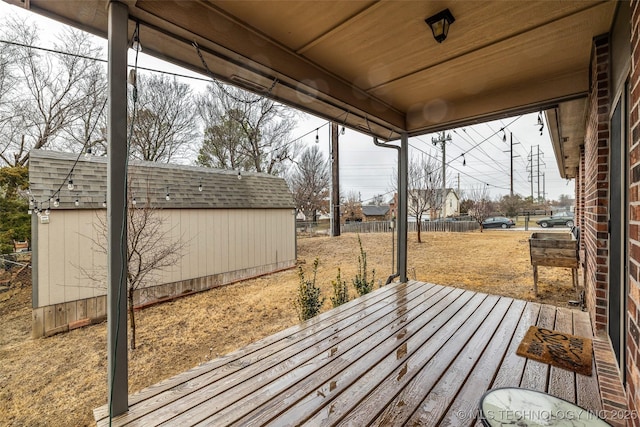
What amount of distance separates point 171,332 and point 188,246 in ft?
6.68

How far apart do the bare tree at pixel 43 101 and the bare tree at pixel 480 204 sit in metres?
15.6

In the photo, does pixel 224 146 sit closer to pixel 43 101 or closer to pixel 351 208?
pixel 43 101

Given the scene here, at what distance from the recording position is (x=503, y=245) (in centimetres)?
898

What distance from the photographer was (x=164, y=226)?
523cm

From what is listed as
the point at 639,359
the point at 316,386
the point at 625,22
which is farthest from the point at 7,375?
the point at 625,22

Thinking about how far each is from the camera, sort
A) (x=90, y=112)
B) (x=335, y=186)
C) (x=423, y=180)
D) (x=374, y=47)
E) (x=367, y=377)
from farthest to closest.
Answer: (x=423, y=180)
(x=335, y=186)
(x=90, y=112)
(x=374, y=47)
(x=367, y=377)

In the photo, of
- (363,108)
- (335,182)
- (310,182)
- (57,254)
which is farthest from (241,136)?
(310,182)

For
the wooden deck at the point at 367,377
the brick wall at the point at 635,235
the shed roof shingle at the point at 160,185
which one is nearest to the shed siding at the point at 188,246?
the shed roof shingle at the point at 160,185

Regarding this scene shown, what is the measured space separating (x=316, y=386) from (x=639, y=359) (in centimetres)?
137

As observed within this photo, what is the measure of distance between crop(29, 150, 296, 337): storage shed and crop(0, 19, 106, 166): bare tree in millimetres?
1400

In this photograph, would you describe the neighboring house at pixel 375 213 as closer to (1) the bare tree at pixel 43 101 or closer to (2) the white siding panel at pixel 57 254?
(1) the bare tree at pixel 43 101

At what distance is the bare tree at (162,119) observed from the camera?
6.08 metres

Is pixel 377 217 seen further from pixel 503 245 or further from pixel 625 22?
pixel 625 22

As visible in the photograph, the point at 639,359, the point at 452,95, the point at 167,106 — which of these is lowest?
the point at 639,359
